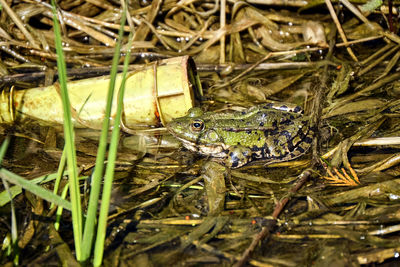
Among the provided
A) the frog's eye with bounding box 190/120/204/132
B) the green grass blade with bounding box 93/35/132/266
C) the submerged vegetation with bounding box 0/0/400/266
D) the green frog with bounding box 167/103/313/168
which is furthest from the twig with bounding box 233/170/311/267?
the frog's eye with bounding box 190/120/204/132

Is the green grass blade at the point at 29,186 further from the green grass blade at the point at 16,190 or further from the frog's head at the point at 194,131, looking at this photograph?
the frog's head at the point at 194,131

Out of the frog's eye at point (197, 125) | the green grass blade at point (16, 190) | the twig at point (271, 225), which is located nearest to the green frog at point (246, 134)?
the frog's eye at point (197, 125)

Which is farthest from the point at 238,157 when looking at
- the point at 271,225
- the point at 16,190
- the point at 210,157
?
the point at 16,190

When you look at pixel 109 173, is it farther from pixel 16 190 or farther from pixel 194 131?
pixel 194 131

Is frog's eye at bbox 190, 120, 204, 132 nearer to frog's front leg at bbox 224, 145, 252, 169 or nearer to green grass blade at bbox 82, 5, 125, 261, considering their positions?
frog's front leg at bbox 224, 145, 252, 169

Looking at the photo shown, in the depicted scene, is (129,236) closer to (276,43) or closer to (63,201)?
(63,201)
